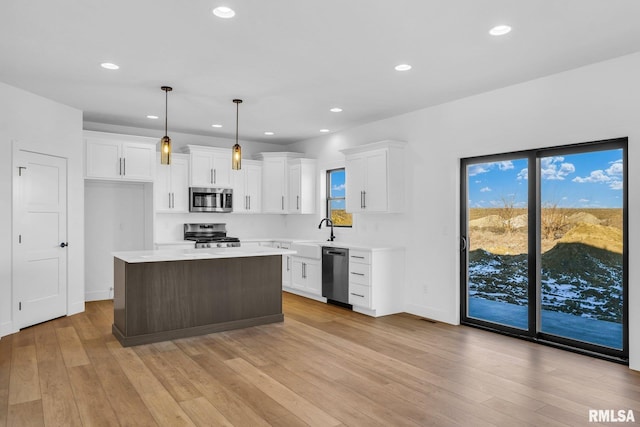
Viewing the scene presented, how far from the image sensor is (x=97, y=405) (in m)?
2.95

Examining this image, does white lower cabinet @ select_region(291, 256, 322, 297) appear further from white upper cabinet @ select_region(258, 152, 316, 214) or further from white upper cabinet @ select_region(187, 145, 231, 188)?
white upper cabinet @ select_region(187, 145, 231, 188)

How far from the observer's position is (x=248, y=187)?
771cm

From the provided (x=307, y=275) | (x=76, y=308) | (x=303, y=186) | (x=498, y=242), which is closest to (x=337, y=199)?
(x=303, y=186)

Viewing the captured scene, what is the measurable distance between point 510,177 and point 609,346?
1.88m

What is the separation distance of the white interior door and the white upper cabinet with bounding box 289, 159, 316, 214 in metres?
3.52

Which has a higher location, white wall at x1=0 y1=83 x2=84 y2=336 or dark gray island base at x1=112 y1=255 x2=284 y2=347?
white wall at x1=0 y1=83 x2=84 y2=336

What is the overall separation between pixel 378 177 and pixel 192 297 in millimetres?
2809

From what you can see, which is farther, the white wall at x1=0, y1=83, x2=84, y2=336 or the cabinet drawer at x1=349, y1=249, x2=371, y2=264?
the cabinet drawer at x1=349, y1=249, x2=371, y2=264

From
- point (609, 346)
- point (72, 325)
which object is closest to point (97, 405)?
point (72, 325)

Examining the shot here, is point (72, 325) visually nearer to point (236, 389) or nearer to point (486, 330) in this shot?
point (236, 389)

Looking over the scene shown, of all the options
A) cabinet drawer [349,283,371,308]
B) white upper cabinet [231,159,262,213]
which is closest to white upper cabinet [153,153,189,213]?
white upper cabinet [231,159,262,213]
